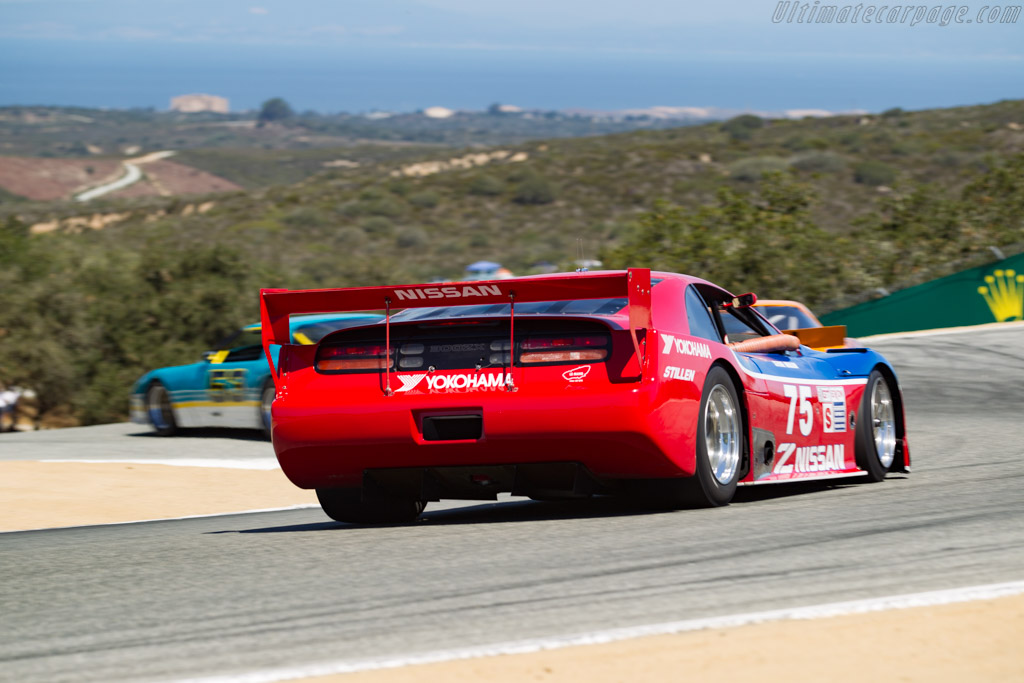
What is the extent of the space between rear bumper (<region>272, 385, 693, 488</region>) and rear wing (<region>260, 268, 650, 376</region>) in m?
0.33

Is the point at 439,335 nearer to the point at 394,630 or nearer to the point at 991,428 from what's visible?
the point at 394,630

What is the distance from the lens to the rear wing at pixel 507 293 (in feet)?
20.0

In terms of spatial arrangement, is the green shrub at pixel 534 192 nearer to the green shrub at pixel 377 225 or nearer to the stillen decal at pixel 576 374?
the green shrub at pixel 377 225

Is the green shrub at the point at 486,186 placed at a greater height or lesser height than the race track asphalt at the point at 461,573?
lesser

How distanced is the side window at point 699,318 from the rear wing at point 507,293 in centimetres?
55

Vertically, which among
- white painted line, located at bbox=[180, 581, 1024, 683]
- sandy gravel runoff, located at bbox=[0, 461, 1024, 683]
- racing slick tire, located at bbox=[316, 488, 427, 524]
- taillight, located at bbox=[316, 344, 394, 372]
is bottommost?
racing slick tire, located at bbox=[316, 488, 427, 524]

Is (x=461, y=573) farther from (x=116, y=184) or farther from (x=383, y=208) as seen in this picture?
(x=116, y=184)

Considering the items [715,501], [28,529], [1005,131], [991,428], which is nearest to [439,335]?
[715,501]

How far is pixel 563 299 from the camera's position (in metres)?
6.23

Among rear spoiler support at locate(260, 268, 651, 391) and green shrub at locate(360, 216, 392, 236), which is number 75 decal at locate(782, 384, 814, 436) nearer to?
rear spoiler support at locate(260, 268, 651, 391)

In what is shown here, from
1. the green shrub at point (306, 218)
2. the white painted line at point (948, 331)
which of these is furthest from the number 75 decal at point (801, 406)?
the green shrub at point (306, 218)

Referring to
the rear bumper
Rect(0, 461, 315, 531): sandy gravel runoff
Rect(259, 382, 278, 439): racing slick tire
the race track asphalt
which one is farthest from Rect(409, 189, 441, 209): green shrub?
the rear bumper

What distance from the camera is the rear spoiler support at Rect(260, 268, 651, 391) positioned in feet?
20.0

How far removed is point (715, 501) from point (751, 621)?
2536 mm
